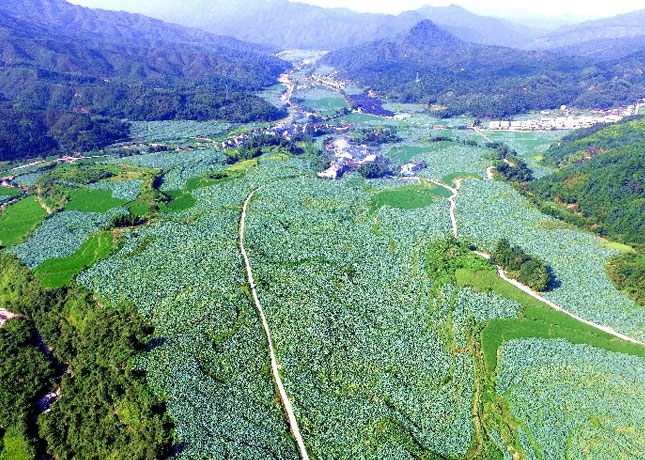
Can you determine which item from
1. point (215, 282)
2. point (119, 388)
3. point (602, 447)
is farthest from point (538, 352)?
point (119, 388)

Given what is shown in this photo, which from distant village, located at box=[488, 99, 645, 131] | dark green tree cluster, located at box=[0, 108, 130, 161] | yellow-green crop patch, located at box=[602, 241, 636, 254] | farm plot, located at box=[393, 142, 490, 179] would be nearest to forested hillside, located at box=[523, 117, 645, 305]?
yellow-green crop patch, located at box=[602, 241, 636, 254]

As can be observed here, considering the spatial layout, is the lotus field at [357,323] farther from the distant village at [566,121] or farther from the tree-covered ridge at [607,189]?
the distant village at [566,121]

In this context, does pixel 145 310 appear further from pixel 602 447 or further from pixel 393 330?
pixel 602 447

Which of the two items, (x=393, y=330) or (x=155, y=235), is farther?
(x=155, y=235)

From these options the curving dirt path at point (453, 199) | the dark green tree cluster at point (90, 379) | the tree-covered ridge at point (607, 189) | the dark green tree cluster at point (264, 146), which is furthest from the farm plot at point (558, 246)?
the dark green tree cluster at point (90, 379)

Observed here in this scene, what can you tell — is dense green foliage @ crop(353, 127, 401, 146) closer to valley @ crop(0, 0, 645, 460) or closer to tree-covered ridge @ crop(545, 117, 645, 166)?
valley @ crop(0, 0, 645, 460)

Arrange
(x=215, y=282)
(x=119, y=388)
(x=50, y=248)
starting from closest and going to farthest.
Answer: (x=119, y=388)
(x=215, y=282)
(x=50, y=248)
